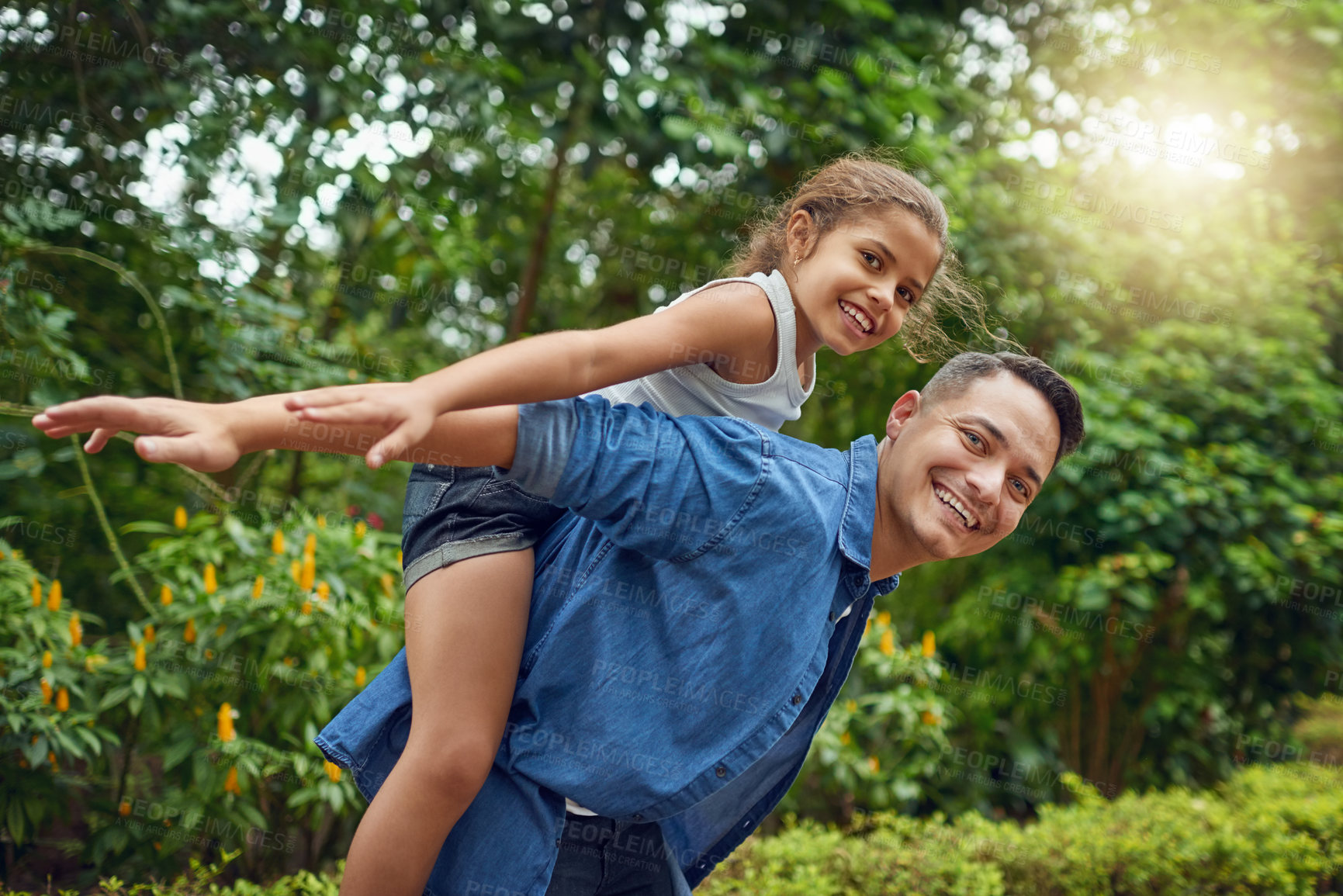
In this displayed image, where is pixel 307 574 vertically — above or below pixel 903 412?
below

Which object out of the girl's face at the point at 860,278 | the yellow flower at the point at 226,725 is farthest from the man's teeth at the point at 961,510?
the yellow flower at the point at 226,725

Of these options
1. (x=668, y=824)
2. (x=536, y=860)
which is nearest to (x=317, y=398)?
(x=536, y=860)

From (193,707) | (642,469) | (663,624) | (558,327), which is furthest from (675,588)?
(558,327)

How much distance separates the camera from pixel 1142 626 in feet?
14.5

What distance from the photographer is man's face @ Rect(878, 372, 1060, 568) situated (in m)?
1.40

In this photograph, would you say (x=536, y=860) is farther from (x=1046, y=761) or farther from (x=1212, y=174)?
(x=1212, y=174)

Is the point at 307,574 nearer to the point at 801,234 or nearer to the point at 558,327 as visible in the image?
the point at 801,234

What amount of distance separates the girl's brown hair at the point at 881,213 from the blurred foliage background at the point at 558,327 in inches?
66.1

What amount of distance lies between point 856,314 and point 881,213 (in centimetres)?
18

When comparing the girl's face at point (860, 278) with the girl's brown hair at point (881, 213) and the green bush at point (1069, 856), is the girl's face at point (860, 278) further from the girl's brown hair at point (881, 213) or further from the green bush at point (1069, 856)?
the green bush at point (1069, 856)

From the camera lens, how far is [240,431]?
3.14 ft

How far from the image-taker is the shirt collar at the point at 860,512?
1.35 m

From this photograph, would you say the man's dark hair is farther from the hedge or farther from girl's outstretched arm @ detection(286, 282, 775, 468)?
the hedge

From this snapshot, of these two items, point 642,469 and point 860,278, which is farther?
point 860,278
